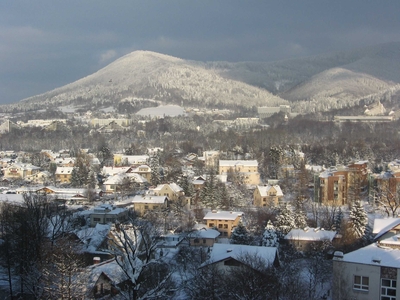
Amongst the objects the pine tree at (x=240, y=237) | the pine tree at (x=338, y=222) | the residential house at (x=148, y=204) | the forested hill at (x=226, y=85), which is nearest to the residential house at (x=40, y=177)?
the residential house at (x=148, y=204)

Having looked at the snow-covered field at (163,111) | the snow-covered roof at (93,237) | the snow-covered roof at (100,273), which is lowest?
the snow-covered roof at (93,237)

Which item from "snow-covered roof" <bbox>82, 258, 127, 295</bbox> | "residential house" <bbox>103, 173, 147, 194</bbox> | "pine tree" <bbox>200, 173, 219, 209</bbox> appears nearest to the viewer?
"snow-covered roof" <bbox>82, 258, 127, 295</bbox>

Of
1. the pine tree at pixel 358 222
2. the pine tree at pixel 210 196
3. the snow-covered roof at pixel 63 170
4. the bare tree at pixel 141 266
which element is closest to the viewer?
the bare tree at pixel 141 266

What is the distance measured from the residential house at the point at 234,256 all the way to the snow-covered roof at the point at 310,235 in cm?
371

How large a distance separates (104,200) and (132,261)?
2173 centimetres

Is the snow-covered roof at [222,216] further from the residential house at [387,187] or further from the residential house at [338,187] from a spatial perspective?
the residential house at [387,187]

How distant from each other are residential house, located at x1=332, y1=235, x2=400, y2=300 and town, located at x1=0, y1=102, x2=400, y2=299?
0.02m

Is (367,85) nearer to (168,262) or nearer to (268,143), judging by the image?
(268,143)

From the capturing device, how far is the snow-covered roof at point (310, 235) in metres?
17.0

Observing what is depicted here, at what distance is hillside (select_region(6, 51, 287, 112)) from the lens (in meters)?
127

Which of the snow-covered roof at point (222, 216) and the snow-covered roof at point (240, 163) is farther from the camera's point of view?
the snow-covered roof at point (240, 163)

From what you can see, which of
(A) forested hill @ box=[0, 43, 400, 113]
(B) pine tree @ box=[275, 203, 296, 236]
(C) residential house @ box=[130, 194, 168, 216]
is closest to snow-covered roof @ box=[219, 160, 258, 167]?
(C) residential house @ box=[130, 194, 168, 216]

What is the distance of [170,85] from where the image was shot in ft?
451

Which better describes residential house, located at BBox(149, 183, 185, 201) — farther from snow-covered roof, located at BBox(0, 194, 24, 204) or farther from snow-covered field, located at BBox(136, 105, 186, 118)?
snow-covered field, located at BBox(136, 105, 186, 118)
